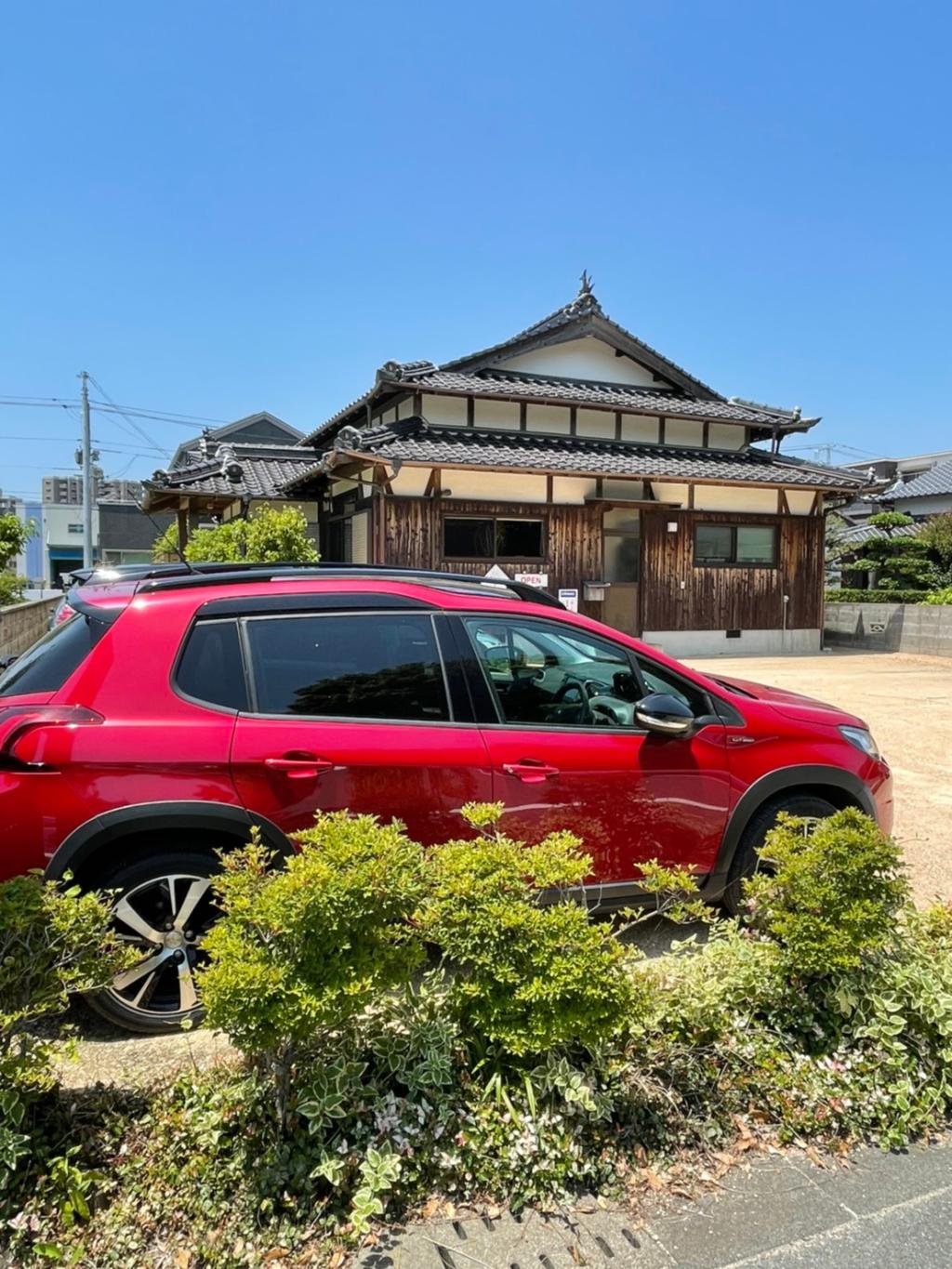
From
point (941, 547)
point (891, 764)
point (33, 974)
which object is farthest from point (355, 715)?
point (941, 547)

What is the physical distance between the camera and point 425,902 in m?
2.08

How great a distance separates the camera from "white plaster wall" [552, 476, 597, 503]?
1452 centimetres

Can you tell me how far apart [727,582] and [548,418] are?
16.5ft

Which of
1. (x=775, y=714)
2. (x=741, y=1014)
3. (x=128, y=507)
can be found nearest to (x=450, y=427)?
(x=775, y=714)

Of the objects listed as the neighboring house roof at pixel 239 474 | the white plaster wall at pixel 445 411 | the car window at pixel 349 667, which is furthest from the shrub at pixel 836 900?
the neighboring house roof at pixel 239 474

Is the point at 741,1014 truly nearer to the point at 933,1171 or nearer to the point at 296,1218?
the point at 933,1171

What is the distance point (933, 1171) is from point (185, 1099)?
208 centimetres

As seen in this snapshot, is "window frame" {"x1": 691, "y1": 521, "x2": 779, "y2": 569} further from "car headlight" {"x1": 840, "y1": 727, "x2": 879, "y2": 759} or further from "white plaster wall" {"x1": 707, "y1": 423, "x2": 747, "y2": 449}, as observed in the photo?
"car headlight" {"x1": 840, "y1": 727, "x2": 879, "y2": 759}

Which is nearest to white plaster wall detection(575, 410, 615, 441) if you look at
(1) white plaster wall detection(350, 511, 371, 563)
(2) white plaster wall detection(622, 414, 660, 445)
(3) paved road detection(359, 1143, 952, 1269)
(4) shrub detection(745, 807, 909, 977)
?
(2) white plaster wall detection(622, 414, 660, 445)

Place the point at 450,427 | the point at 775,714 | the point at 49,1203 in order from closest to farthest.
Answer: the point at 49,1203 < the point at 775,714 < the point at 450,427

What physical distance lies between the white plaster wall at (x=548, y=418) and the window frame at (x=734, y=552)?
3348mm

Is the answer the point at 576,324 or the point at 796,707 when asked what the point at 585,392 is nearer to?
the point at 576,324

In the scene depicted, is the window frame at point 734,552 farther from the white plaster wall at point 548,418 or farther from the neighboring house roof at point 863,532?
→ the neighboring house roof at point 863,532

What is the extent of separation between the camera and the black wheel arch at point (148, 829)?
102 inches
